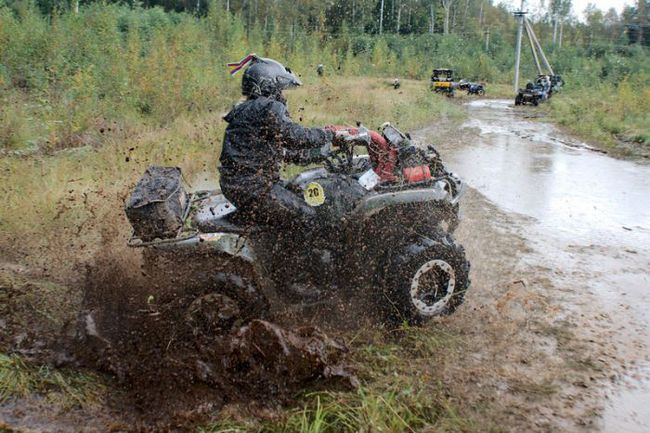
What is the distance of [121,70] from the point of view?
13703 mm

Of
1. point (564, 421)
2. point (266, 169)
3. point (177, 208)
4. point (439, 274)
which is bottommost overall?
point (564, 421)

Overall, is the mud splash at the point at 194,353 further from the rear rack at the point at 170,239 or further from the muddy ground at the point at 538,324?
the rear rack at the point at 170,239

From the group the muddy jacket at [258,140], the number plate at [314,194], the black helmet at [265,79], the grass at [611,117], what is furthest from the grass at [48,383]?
the grass at [611,117]

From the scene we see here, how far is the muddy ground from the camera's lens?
4.22 m

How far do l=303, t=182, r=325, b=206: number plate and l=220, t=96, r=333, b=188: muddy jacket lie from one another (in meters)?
0.31

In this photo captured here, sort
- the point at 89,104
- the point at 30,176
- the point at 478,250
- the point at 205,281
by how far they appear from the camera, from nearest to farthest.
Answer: the point at 205,281
the point at 478,250
the point at 30,176
the point at 89,104

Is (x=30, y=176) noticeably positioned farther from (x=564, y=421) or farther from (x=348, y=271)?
(x=564, y=421)

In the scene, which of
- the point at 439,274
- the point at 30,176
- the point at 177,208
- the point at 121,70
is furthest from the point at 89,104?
the point at 439,274

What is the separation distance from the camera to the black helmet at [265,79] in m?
4.97

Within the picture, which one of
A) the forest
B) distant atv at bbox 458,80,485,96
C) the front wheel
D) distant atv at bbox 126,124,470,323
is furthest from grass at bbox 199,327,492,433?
distant atv at bbox 458,80,485,96

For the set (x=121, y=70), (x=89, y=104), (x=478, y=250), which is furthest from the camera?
(x=121, y=70)

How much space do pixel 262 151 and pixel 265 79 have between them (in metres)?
0.63

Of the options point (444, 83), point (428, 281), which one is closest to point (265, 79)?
point (428, 281)

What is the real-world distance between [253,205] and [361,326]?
58.5 inches
